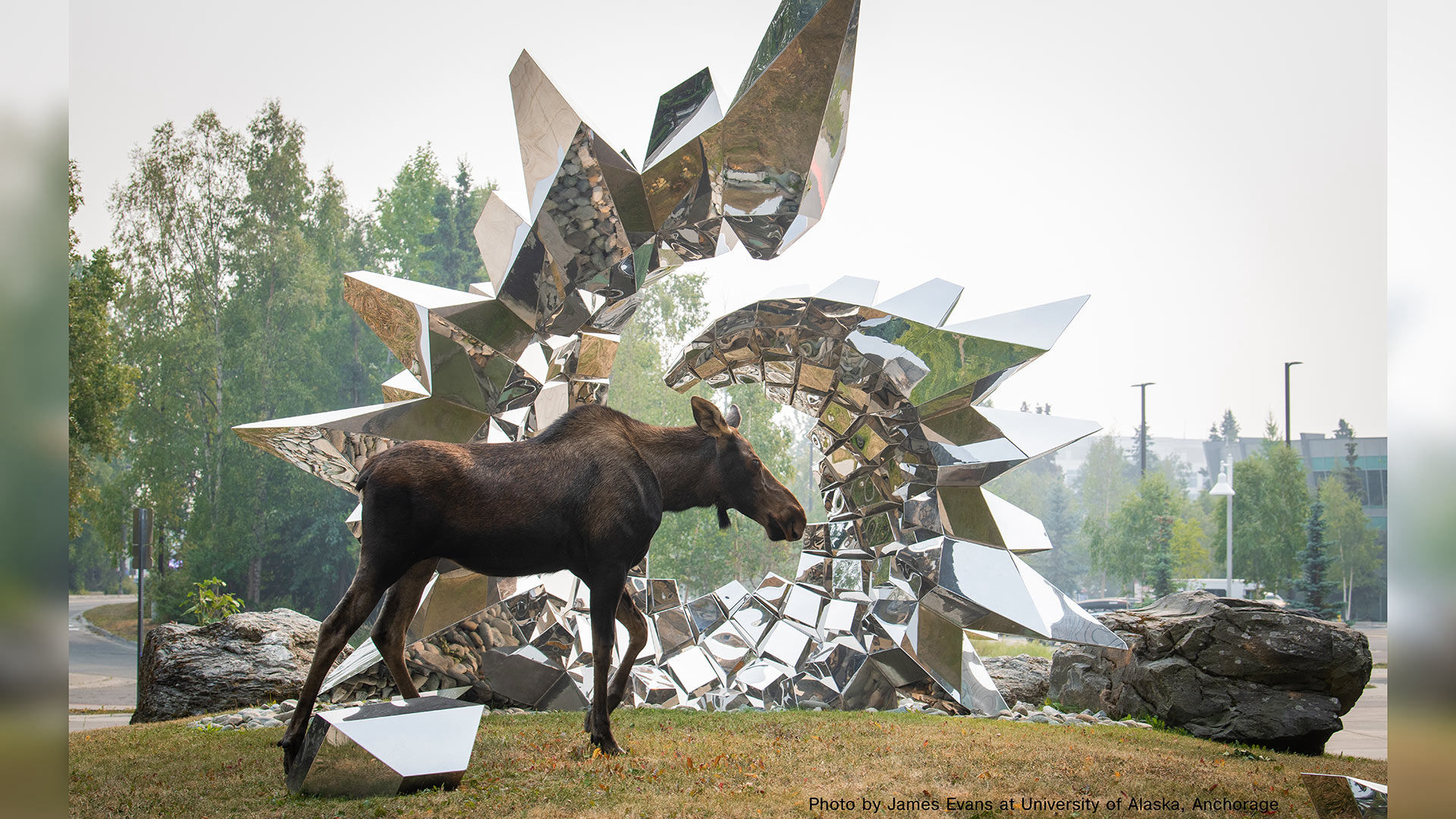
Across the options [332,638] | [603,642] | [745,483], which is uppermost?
[745,483]

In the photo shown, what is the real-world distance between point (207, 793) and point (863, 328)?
5.57 meters

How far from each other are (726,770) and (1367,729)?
1224 cm

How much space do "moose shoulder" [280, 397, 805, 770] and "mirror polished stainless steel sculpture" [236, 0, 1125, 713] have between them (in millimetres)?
1447

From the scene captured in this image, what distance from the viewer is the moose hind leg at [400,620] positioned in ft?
18.9

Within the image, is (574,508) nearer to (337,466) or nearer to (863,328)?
(337,466)

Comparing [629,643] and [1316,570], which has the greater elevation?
[629,643]

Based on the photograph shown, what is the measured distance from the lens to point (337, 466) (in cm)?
689

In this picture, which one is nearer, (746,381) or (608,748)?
(608,748)

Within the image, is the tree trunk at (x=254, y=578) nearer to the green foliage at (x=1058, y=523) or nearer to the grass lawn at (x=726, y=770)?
the grass lawn at (x=726, y=770)

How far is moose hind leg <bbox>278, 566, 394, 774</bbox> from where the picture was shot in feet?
16.4

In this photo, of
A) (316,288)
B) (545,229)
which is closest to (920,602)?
(545,229)

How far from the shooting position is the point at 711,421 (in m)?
6.13

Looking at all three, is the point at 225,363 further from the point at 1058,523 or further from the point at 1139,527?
the point at 1058,523

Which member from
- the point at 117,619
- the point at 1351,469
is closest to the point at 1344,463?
the point at 1351,469
